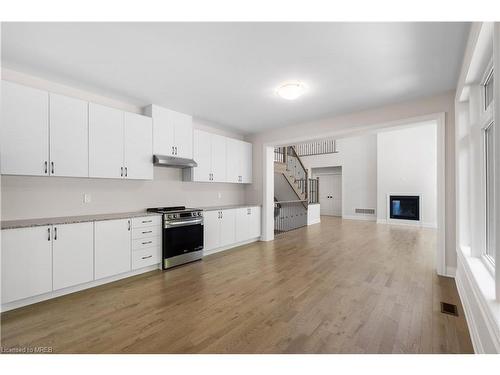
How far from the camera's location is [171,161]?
159 inches

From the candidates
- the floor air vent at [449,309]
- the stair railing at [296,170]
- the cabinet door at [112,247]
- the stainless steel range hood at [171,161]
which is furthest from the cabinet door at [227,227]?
the stair railing at [296,170]

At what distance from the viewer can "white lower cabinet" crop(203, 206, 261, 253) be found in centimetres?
454

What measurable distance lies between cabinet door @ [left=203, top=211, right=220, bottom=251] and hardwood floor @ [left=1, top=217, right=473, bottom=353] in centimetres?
53

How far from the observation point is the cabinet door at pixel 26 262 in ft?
7.76

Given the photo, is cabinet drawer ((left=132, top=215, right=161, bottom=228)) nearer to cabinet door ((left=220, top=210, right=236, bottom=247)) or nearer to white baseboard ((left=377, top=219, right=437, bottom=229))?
cabinet door ((left=220, top=210, right=236, bottom=247))

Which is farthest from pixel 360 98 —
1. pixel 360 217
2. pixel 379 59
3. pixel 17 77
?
pixel 360 217

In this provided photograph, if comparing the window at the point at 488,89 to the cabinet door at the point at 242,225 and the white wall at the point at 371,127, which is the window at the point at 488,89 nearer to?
the white wall at the point at 371,127

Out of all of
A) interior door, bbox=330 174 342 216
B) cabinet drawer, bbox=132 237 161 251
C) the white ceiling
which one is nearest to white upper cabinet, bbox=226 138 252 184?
the white ceiling

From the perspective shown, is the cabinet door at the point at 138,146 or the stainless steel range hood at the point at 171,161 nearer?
the cabinet door at the point at 138,146

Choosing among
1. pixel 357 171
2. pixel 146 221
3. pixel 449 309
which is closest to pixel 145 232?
pixel 146 221

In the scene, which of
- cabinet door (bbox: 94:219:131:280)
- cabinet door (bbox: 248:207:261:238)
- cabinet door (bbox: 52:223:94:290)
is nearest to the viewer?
cabinet door (bbox: 52:223:94:290)

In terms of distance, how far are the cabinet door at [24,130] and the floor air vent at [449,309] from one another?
15.5ft

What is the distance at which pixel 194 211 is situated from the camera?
164 inches
